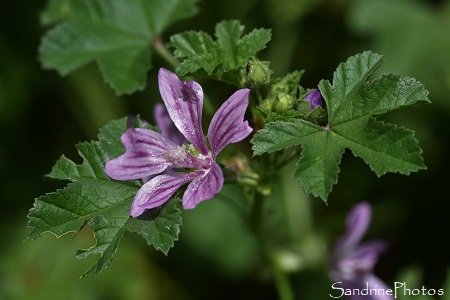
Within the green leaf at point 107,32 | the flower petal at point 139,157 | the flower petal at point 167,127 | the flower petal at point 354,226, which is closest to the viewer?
the flower petal at point 139,157

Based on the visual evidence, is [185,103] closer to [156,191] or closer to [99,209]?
[156,191]

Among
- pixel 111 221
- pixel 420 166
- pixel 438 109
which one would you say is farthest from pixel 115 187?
pixel 438 109

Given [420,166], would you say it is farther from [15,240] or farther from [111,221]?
[15,240]

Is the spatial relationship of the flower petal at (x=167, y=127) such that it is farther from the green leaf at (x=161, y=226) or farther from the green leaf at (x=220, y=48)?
the green leaf at (x=161, y=226)

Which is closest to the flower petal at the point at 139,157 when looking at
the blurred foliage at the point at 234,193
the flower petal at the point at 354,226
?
the flower petal at the point at 354,226

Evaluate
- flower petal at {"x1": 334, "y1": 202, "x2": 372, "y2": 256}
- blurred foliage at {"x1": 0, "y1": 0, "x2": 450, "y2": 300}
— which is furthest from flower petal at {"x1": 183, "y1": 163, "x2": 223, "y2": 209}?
blurred foliage at {"x1": 0, "y1": 0, "x2": 450, "y2": 300}

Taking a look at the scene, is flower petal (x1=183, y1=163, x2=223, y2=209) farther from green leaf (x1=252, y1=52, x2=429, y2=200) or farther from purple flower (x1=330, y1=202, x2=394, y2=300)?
purple flower (x1=330, y1=202, x2=394, y2=300)
